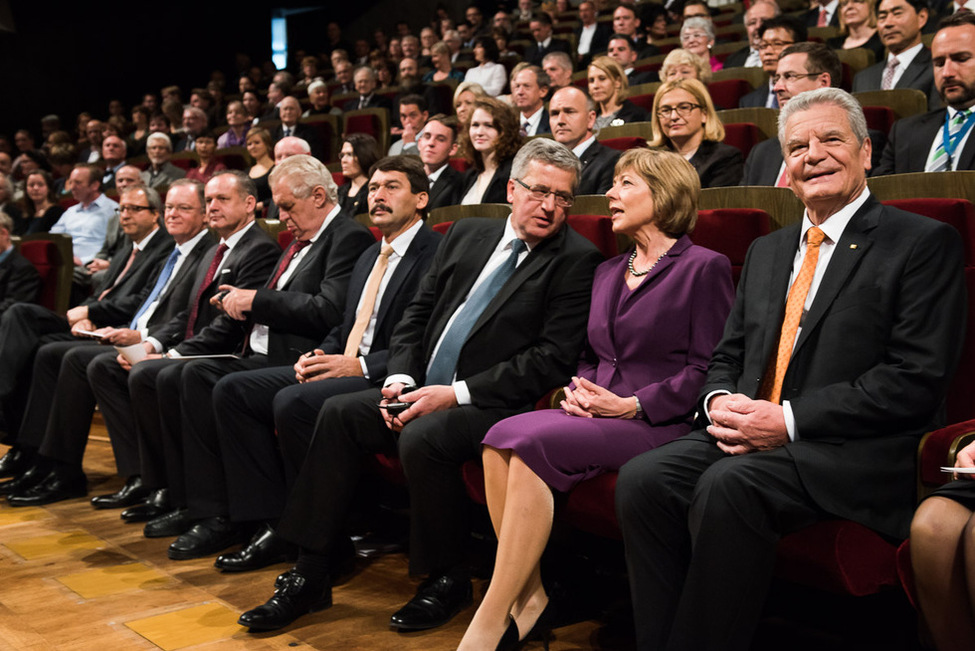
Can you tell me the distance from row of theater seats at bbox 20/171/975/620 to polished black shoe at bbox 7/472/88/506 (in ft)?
3.44

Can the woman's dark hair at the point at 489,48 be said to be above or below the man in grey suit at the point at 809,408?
above

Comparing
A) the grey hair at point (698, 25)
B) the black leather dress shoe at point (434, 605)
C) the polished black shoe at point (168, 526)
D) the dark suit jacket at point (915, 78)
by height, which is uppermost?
the grey hair at point (698, 25)

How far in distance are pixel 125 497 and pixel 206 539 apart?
1.57ft

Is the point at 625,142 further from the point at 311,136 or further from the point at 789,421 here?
the point at 311,136

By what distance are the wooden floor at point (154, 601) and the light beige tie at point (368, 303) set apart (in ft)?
1.34

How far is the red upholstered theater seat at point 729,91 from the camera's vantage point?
10.1 feet

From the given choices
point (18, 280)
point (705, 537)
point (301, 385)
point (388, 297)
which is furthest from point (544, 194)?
point (18, 280)

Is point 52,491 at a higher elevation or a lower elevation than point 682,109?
lower

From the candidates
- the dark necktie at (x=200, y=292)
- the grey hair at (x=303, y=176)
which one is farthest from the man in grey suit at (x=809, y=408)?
the dark necktie at (x=200, y=292)

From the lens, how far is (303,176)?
80.7 inches

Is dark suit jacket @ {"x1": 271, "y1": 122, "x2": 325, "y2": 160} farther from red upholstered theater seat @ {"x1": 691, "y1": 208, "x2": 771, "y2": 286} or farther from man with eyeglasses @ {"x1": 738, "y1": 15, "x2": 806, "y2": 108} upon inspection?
red upholstered theater seat @ {"x1": 691, "y1": 208, "x2": 771, "y2": 286}

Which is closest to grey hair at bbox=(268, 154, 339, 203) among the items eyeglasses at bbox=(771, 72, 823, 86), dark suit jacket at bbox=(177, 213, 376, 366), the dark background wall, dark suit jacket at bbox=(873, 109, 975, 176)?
dark suit jacket at bbox=(177, 213, 376, 366)

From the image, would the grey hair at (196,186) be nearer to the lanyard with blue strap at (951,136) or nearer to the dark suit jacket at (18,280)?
the dark suit jacket at (18,280)

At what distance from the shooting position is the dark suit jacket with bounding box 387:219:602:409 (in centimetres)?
148
